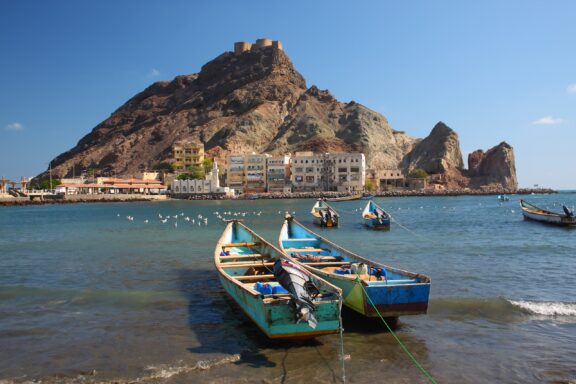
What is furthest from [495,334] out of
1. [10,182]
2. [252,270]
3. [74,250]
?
[10,182]

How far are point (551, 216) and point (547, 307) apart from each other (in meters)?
35.7

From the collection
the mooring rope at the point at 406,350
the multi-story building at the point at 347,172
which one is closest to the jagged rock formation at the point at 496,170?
the multi-story building at the point at 347,172

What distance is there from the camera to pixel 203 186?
459 ft

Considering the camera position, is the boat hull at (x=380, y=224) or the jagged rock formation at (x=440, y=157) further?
the jagged rock formation at (x=440, y=157)

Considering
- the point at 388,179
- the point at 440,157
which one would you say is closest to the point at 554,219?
the point at 388,179

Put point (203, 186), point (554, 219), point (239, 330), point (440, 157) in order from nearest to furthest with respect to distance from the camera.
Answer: point (239, 330), point (554, 219), point (203, 186), point (440, 157)

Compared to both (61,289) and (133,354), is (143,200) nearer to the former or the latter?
(61,289)

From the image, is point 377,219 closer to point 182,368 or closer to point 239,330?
point 239,330

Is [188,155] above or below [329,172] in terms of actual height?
above

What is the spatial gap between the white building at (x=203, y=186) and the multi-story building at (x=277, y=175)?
1229 cm

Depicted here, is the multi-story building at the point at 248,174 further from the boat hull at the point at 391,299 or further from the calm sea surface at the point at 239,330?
the boat hull at the point at 391,299

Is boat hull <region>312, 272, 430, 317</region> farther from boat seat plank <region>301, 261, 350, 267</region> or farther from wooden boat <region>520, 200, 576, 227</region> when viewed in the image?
wooden boat <region>520, 200, 576, 227</region>

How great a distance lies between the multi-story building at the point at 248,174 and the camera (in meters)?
146

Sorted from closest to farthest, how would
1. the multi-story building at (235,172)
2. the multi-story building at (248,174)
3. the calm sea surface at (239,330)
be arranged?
1. the calm sea surface at (239,330)
2. the multi-story building at (248,174)
3. the multi-story building at (235,172)
